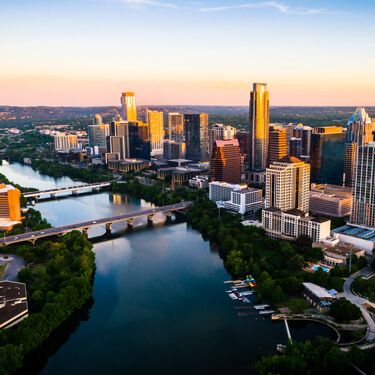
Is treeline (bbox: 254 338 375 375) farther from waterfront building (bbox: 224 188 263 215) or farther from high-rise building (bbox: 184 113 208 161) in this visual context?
high-rise building (bbox: 184 113 208 161)

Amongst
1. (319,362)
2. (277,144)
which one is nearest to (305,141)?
(277,144)

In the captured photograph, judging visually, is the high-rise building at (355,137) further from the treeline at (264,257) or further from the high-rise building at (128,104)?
the high-rise building at (128,104)

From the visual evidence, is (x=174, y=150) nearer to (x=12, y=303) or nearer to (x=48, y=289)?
(x=48, y=289)

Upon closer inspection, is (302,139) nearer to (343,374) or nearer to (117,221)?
(117,221)

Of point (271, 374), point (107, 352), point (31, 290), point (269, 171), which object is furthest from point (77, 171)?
point (271, 374)

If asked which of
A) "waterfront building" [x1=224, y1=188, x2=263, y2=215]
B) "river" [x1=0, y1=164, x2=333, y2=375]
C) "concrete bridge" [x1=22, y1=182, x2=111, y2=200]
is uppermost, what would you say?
"waterfront building" [x1=224, y1=188, x2=263, y2=215]

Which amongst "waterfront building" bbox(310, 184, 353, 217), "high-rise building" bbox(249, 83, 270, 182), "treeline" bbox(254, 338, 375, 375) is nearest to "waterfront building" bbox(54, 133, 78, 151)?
"high-rise building" bbox(249, 83, 270, 182)
